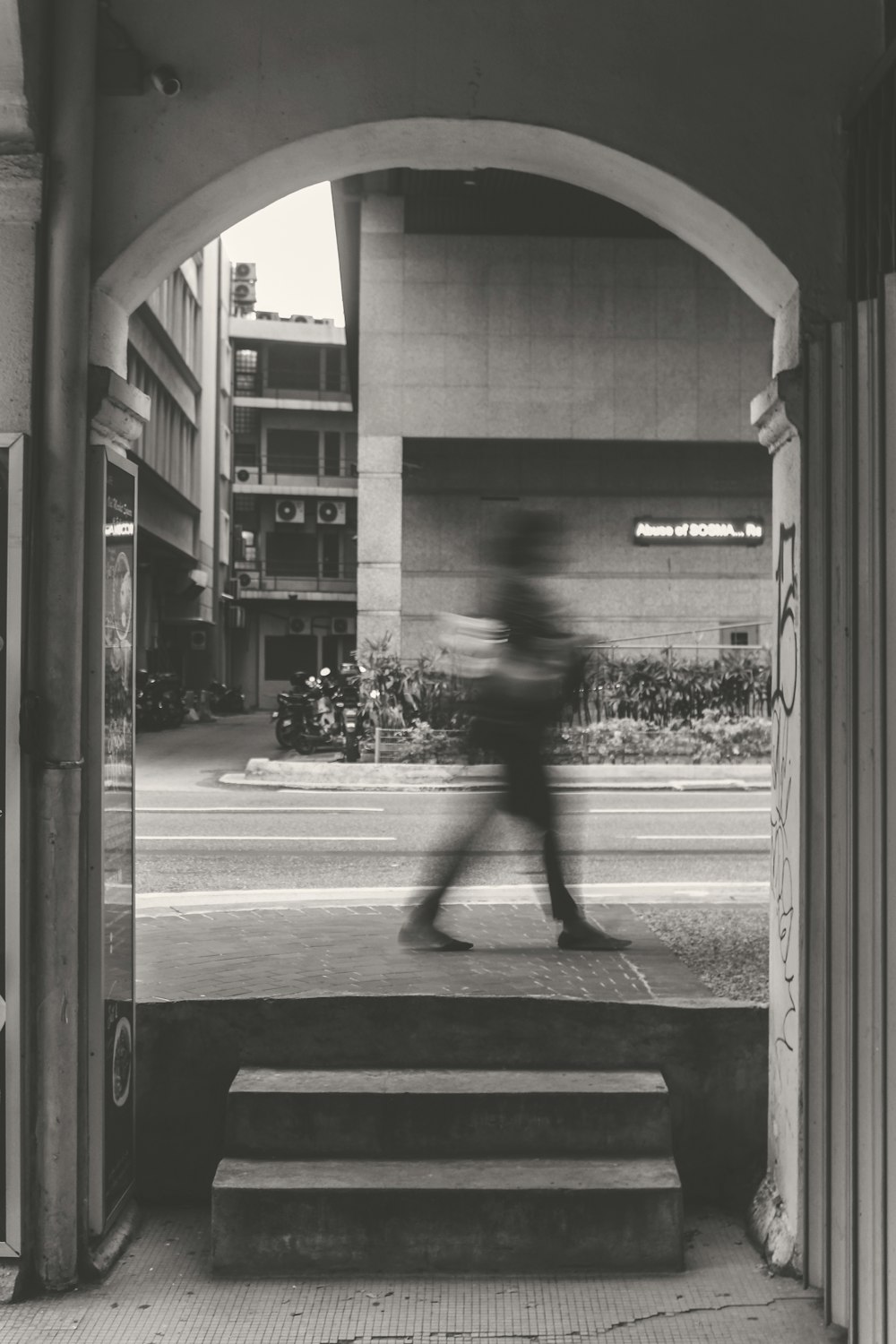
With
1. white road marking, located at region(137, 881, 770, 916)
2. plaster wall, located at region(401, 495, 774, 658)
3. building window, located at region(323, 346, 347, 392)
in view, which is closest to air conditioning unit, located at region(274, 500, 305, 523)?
building window, located at region(323, 346, 347, 392)

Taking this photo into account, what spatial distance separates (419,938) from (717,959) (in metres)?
1.22

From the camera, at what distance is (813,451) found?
11.7 ft

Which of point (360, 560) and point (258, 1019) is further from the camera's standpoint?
point (360, 560)

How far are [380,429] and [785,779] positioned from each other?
1820 centimetres

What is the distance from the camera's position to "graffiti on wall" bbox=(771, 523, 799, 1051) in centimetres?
365

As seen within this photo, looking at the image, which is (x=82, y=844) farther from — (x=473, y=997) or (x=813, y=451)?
(x=813, y=451)

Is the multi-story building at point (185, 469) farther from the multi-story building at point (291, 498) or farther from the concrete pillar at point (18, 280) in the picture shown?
the concrete pillar at point (18, 280)

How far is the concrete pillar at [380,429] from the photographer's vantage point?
827 inches

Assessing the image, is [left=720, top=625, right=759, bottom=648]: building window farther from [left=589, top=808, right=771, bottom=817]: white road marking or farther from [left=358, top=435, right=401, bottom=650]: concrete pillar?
[left=589, top=808, right=771, bottom=817]: white road marking

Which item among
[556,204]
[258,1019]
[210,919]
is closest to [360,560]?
[556,204]

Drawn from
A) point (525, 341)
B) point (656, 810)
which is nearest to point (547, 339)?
point (525, 341)

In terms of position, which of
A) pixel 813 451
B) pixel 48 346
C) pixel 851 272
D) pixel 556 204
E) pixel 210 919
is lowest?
pixel 210 919

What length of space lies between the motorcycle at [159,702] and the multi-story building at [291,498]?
62.7 ft

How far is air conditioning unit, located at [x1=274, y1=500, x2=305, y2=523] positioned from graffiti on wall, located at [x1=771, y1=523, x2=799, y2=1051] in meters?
49.2
